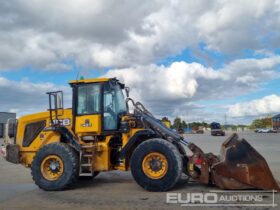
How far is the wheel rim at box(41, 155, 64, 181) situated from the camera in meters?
9.63

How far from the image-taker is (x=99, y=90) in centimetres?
996

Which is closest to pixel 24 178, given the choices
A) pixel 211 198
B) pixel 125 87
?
pixel 125 87

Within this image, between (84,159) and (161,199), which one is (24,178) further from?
(161,199)

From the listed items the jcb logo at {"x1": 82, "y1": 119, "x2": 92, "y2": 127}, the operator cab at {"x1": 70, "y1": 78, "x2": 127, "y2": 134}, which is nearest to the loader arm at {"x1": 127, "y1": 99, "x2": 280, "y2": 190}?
the operator cab at {"x1": 70, "y1": 78, "x2": 127, "y2": 134}

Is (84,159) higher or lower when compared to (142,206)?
higher

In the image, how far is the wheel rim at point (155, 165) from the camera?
886 cm

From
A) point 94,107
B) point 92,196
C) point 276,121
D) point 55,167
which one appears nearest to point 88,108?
point 94,107

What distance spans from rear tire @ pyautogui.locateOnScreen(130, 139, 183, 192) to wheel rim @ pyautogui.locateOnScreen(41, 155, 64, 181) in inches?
75.5

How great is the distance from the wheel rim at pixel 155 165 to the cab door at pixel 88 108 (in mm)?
1662

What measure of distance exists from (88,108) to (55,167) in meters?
1.73

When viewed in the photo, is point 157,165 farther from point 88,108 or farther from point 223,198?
point 88,108

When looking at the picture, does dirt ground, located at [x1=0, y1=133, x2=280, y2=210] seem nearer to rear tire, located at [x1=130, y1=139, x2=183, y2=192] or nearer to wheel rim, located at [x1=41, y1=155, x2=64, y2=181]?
rear tire, located at [x1=130, y1=139, x2=183, y2=192]

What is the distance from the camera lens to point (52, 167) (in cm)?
971

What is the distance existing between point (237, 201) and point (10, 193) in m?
5.46
